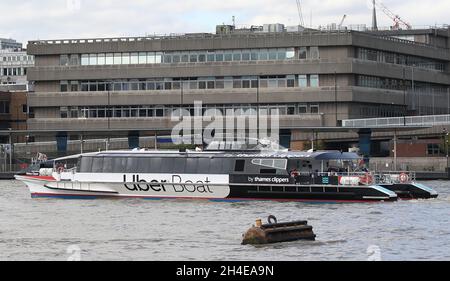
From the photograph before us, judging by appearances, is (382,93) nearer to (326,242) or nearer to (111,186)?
(111,186)

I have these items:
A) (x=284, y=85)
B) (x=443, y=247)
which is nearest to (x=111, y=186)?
(x=443, y=247)

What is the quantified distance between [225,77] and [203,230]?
3625 inches

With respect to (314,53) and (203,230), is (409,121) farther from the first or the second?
(203,230)

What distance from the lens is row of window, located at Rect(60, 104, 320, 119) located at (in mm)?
141375

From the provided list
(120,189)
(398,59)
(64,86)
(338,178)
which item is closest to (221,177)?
(120,189)

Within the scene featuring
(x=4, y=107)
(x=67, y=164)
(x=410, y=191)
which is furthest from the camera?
(x=4, y=107)

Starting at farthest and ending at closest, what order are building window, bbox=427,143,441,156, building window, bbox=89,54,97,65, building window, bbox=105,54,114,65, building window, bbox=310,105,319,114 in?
1. building window, bbox=89,54,97,65
2. building window, bbox=105,54,114,65
3. building window, bbox=310,105,319,114
4. building window, bbox=427,143,441,156

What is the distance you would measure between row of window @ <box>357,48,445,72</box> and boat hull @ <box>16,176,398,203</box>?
74.3 m

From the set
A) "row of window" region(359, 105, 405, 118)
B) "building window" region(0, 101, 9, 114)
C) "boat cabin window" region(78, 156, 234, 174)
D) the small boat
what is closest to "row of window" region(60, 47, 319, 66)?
"row of window" region(359, 105, 405, 118)

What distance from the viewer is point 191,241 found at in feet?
157

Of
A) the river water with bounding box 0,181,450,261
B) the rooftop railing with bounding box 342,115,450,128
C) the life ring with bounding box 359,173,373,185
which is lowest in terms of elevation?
the river water with bounding box 0,181,450,261

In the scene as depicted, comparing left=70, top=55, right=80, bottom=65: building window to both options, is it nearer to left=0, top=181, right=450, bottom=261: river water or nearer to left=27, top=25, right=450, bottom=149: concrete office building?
left=27, top=25, right=450, bottom=149: concrete office building

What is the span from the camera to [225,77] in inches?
5674

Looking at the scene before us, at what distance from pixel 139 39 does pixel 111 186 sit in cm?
7577
